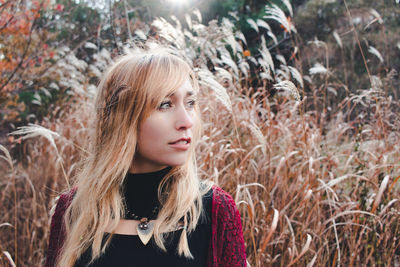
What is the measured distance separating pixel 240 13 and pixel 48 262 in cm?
617

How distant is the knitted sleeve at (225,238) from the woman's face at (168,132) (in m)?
0.25

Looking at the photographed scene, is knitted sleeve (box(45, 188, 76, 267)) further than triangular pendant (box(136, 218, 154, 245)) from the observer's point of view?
Yes

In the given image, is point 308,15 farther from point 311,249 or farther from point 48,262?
point 48,262

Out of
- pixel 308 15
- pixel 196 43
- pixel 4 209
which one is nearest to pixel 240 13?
pixel 308 15

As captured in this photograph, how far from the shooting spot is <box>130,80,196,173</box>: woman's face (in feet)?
3.55

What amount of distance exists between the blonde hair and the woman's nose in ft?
0.26

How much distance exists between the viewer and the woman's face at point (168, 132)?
3.55 feet

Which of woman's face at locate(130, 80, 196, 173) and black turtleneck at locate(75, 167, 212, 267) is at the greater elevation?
woman's face at locate(130, 80, 196, 173)

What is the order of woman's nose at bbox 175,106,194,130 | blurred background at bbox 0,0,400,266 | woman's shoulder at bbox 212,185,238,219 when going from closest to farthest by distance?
woman's nose at bbox 175,106,194,130
woman's shoulder at bbox 212,185,238,219
blurred background at bbox 0,0,400,266

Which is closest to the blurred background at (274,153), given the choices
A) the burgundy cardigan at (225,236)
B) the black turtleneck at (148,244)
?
the burgundy cardigan at (225,236)

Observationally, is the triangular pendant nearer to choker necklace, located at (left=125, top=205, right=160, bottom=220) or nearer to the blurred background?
choker necklace, located at (left=125, top=205, right=160, bottom=220)

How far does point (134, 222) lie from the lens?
1152mm

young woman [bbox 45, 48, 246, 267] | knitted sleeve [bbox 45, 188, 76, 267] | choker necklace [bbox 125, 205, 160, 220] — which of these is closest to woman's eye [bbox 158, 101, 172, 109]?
young woman [bbox 45, 48, 246, 267]

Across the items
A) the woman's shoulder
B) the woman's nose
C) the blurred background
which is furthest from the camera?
the blurred background
